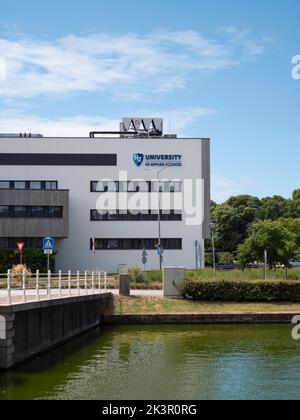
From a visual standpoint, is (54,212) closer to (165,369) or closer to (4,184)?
(4,184)

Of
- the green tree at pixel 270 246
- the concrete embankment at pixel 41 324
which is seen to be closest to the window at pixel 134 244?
the green tree at pixel 270 246

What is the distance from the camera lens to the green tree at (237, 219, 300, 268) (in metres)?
40.5

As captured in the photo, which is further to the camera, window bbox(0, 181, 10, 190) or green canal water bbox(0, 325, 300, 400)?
window bbox(0, 181, 10, 190)

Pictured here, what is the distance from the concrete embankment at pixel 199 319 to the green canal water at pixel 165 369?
11.5 feet

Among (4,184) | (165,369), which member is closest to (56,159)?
(4,184)

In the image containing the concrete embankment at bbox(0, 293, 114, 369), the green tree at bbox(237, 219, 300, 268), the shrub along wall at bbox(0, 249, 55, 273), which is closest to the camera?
the concrete embankment at bbox(0, 293, 114, 369)

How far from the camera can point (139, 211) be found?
200 feet

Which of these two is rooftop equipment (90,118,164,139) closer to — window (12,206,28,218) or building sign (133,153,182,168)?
building sign (133,153,182,168)

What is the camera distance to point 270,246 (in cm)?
4056

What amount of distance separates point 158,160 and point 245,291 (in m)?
30.8

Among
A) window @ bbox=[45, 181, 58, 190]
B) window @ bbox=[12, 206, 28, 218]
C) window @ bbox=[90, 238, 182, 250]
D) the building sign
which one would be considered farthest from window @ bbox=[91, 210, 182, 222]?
window @ bbox=[12, 206, 28, 218]

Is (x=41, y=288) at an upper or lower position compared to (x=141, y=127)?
lower

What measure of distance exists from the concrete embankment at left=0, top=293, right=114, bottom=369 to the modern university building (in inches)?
1225

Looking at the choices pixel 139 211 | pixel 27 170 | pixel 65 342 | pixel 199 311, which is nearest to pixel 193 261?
pixel 139 211
